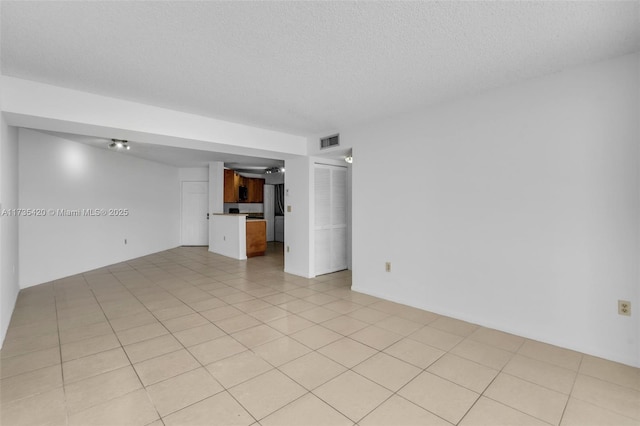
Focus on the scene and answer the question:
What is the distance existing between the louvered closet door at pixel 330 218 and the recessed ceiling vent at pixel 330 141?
19.5 inches

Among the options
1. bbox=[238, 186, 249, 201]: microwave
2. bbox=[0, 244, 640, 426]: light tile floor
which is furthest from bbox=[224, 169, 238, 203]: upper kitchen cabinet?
bbox=[0, 244, 640, 426]: light tile floor

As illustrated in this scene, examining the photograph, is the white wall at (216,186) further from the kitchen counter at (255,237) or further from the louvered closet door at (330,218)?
the louvered closet door at (330,218)

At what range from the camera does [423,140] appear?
3615mm

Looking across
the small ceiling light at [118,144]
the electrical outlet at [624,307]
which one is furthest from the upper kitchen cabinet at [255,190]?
the electrical outlet at [624,307]

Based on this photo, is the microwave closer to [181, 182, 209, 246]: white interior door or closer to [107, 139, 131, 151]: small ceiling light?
[181, 182, 209, 246]: white interior door

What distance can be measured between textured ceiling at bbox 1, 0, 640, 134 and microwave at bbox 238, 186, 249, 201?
5.86 metres

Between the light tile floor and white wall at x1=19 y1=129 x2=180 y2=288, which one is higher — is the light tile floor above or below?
below

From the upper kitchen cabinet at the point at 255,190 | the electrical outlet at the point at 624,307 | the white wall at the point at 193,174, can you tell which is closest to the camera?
the electrical outlet at the point at 624,307

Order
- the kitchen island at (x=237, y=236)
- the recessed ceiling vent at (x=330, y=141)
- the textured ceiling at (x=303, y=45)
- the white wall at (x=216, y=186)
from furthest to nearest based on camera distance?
the white wall at (x=216, y=186) < the kitchen island at (x=237, y=236) < the recessed ceiling vent at (x=330, y=141) < the textured ceiling at (x=303, y=45)

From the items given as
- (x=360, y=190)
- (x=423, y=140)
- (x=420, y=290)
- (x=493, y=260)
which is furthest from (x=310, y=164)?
(x=493, y=260)

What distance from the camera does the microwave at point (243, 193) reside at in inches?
356

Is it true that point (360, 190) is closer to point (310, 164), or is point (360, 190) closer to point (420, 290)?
point (310, 164)

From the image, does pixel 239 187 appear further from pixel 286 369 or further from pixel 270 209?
pixel 286 369

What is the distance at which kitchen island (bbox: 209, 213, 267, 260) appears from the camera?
7.27 m
